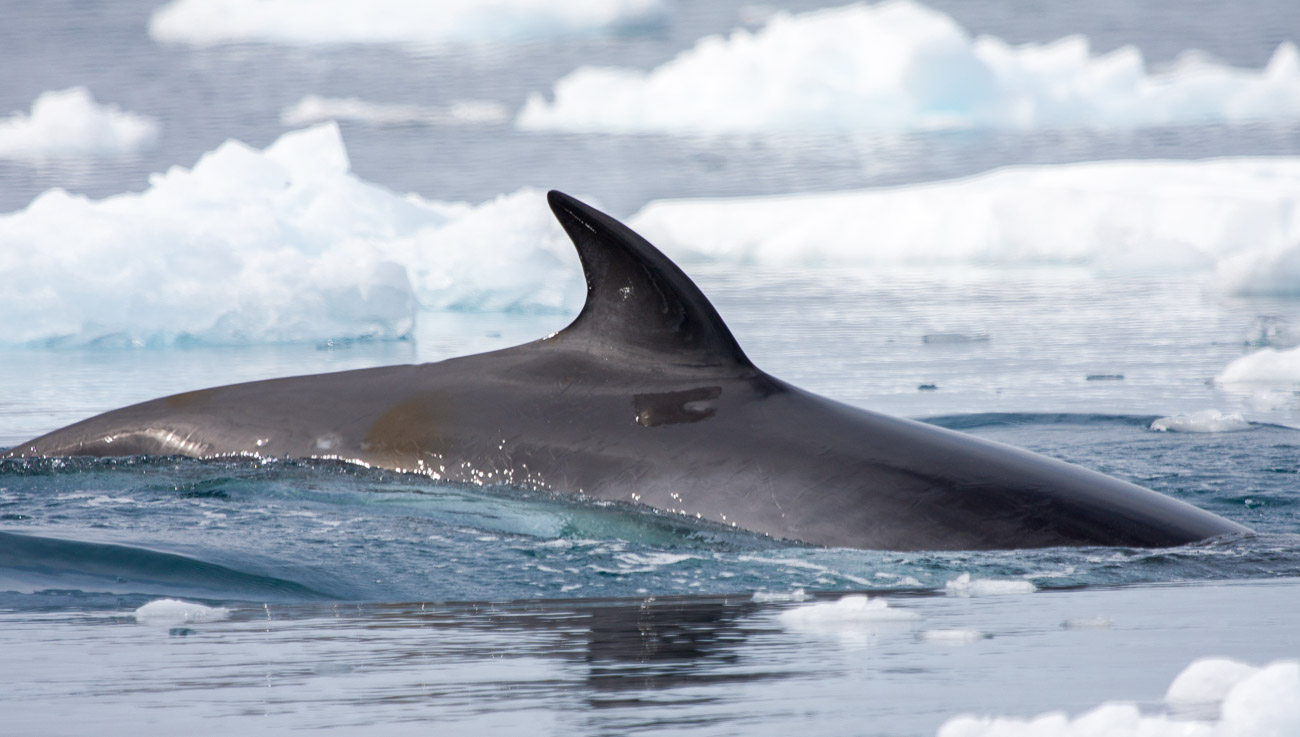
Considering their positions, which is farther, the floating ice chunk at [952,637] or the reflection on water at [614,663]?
the floating ice chunk at [952,637]

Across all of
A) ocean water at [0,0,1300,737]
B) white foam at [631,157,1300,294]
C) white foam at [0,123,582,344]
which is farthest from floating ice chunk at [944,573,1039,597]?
white foam at [631,157,1300,294]

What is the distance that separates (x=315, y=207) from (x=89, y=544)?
59.0ft

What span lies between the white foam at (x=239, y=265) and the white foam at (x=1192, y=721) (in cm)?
1615

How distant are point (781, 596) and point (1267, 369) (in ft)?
31.7

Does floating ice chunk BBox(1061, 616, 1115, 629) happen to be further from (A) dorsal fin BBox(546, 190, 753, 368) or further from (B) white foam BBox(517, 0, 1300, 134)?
(B) white foam BBox(517, 0, 1300, 134)

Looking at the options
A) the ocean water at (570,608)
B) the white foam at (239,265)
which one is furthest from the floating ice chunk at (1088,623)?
the white foam at (239,265)

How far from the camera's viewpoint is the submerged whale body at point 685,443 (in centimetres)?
581

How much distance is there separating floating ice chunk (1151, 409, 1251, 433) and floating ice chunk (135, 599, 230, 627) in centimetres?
675

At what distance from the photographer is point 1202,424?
32.6 feet

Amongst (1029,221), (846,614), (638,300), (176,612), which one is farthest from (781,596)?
(1029,221)

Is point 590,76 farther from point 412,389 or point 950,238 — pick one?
point 412,389

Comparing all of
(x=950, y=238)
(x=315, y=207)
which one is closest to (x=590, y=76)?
(x=950, y=238)

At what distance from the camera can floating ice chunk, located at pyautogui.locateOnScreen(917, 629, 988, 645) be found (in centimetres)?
404

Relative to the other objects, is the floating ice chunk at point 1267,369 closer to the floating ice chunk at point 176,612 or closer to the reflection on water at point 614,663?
the reflection on water at point 614,663
